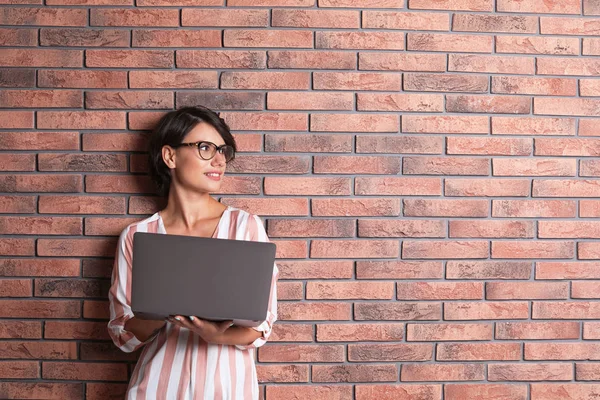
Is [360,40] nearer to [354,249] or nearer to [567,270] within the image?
[354,249]

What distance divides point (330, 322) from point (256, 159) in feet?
2.32

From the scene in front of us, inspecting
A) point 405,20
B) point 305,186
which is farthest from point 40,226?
point 405,20

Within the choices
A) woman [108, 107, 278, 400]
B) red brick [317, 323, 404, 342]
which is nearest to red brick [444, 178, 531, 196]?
red brick [317, 323, 404, 342]

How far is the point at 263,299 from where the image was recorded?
1.60 metres

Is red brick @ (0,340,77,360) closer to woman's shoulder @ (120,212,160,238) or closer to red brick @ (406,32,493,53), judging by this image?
woman's shoulder @ (120,212,160,238)

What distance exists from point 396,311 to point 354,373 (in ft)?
0.97

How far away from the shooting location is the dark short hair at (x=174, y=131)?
6.53 feet

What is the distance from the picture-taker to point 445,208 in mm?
2197

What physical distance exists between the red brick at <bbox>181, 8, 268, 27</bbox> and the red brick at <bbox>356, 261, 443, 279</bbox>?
1.04 metres

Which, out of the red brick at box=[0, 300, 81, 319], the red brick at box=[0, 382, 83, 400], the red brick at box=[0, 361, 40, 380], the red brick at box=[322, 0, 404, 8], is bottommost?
the red brick at box=[0, 382, 83, 400]

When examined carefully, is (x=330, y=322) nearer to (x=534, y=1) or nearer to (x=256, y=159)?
(x=256, y=159)

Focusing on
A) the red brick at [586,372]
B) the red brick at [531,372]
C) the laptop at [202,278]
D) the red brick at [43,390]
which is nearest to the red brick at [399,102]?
the laptop at [202,278]

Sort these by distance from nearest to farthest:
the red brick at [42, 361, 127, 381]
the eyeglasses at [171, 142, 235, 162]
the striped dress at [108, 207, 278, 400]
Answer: the striped dress at [108, 207, 278, 400] → the eyeglasses at [171, 142, 235, 162] → the red brick at [42, 361, 127, 381]

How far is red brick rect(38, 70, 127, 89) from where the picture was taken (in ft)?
7.09
